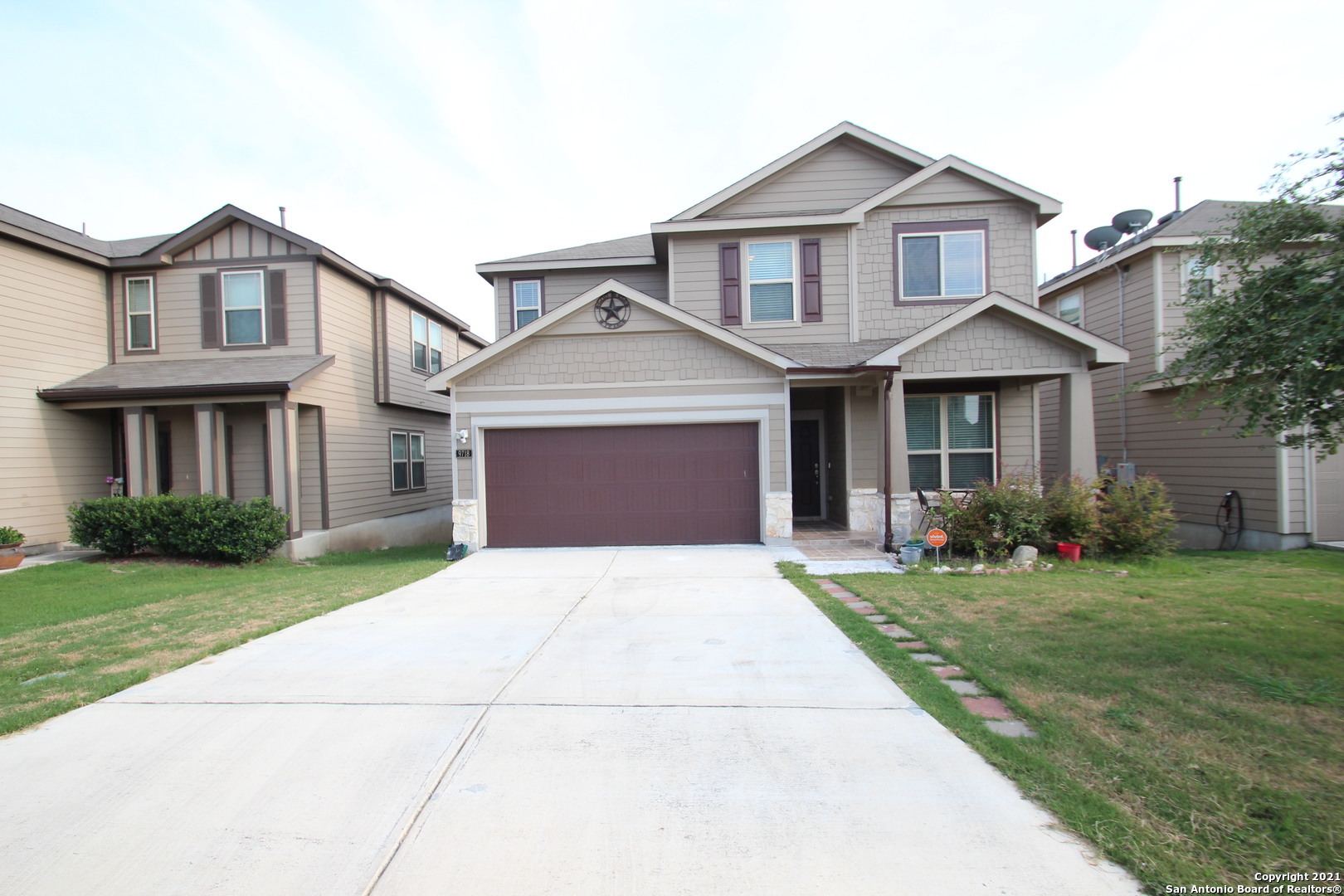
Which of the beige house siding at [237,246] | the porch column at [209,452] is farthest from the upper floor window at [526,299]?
the porch column at [209,452]

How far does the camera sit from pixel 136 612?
285 inches

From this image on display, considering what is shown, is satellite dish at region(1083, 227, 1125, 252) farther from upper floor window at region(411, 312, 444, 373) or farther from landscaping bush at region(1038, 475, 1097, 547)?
upper floor window at region(411, 312, 444, 373)

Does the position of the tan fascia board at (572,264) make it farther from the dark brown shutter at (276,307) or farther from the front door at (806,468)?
the front door at (806,468)

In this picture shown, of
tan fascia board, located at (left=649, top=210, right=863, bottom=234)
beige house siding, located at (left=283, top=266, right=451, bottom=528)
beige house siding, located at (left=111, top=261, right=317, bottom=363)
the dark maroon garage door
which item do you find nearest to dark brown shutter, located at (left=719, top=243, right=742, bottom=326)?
tan fascia board, located at (left=649, top=210, right=863, bottom=234)

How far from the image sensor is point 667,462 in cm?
1134

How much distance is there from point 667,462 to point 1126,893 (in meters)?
9.21

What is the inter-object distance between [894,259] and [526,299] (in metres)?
7.52

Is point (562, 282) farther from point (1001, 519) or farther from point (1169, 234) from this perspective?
point (1169, 234)

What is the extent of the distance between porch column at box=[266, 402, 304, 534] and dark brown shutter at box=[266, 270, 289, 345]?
1730 mm

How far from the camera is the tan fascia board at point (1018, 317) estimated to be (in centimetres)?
997

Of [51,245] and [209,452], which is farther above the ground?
[51,245]

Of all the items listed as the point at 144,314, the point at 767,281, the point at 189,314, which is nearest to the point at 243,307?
the point at 189,314

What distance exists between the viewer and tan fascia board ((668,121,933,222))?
40.3ft

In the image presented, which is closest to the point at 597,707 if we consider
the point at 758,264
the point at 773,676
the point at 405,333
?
the point at 773,676
